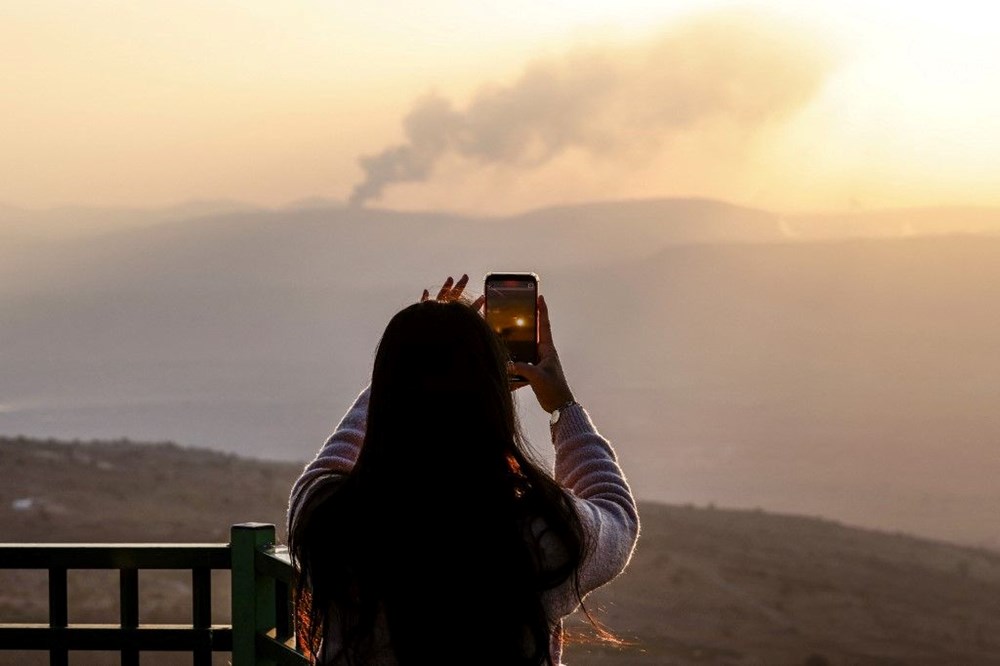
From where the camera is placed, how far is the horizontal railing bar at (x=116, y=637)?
4.09m

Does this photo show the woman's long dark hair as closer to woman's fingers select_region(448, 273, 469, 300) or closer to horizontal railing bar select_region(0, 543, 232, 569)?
woman's fingers select_region(448, 273, 469, 300)

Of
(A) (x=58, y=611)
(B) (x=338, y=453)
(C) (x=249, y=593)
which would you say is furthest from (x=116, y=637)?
(B) (x=338, y=453)

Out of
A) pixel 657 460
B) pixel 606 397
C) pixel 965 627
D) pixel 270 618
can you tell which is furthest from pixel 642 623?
pixel 606 397

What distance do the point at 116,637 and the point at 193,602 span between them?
0.28 metres

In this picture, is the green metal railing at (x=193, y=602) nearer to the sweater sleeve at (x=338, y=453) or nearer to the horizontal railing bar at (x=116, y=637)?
the horizontal railing bar at (x=116, y=637)

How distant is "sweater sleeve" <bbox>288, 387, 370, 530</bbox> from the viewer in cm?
221

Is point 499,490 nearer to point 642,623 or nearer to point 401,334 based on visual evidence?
point 401,334

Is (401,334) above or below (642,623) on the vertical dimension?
above

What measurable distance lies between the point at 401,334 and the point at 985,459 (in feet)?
365

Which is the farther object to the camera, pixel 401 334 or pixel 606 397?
pixel 606 397

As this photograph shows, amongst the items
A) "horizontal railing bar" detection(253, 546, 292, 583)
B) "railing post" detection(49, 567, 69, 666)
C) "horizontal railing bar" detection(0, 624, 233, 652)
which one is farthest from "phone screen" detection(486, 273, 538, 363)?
"railing post" detection(49, 567, 69, 666)

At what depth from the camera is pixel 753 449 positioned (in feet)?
368

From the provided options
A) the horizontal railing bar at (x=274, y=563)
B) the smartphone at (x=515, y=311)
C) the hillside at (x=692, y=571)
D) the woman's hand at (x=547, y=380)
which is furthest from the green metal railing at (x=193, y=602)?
the hillside at (x=692, y=571)

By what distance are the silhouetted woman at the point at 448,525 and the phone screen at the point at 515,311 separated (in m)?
0.35
